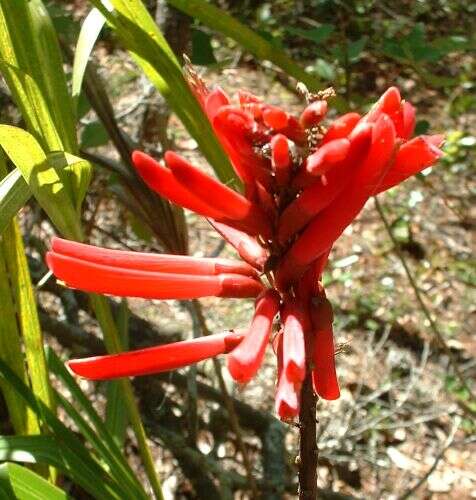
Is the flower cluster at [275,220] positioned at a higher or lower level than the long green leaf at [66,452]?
higher

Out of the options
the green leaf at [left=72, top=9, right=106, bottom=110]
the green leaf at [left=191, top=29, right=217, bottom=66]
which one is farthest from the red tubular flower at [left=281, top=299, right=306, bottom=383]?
the green leaf at [left=191, top=29, right=217, bottom=66]

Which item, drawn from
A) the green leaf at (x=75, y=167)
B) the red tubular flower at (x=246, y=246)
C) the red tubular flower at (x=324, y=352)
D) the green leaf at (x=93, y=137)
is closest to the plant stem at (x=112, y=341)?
the green leaf at (x=75, y=167)

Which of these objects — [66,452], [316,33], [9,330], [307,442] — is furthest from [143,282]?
[316,33]

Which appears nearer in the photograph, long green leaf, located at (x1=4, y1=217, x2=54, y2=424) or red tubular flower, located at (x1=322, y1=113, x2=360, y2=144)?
red tubular flower, located at (x1=322, y1=113, x2=360, y2=144)

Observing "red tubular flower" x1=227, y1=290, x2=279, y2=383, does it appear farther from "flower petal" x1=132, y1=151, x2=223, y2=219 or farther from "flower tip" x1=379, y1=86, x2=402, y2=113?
"flower tip" x1=379, y1=86, x2=402, y2=113

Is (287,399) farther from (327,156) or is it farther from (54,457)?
(54,457)

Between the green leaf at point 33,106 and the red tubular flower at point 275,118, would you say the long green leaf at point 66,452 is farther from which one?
the red tubular flower at point 275,118

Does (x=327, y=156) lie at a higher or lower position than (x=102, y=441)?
higher
